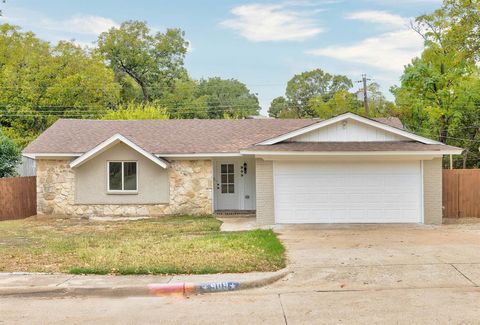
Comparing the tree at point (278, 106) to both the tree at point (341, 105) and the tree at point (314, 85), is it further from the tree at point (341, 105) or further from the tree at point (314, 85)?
the tree at point (341, 105)

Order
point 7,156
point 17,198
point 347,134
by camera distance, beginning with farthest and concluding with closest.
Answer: point 7,156 < point 17,198 < point 347,134

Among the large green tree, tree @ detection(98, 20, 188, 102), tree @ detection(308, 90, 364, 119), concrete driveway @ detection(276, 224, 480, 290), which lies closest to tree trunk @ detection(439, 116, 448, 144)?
the large green tree

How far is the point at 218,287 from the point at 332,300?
5.97 feet

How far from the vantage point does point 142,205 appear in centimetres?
1939

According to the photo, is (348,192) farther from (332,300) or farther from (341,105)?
(341,105)

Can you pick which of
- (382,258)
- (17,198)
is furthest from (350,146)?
(17,198)

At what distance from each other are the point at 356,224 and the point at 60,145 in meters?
11.7

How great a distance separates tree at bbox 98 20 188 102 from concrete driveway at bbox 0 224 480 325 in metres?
47.7

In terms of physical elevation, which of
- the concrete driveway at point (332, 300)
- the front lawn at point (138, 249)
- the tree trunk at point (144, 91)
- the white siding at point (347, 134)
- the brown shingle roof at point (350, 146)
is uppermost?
the tree trunk at point (144, 91)

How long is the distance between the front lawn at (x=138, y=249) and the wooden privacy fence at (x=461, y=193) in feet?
24.7

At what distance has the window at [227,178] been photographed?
67.4ft

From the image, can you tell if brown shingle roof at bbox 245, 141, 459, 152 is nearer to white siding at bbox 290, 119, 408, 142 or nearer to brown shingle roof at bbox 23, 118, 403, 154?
white siding at bbox 290, 119, 408, 142

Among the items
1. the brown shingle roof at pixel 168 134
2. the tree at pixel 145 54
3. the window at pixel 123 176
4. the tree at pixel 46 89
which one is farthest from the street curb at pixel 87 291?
the tree at pixel 145 54

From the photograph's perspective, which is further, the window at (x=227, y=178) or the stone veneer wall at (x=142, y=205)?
the window at (x=227, y=178)
